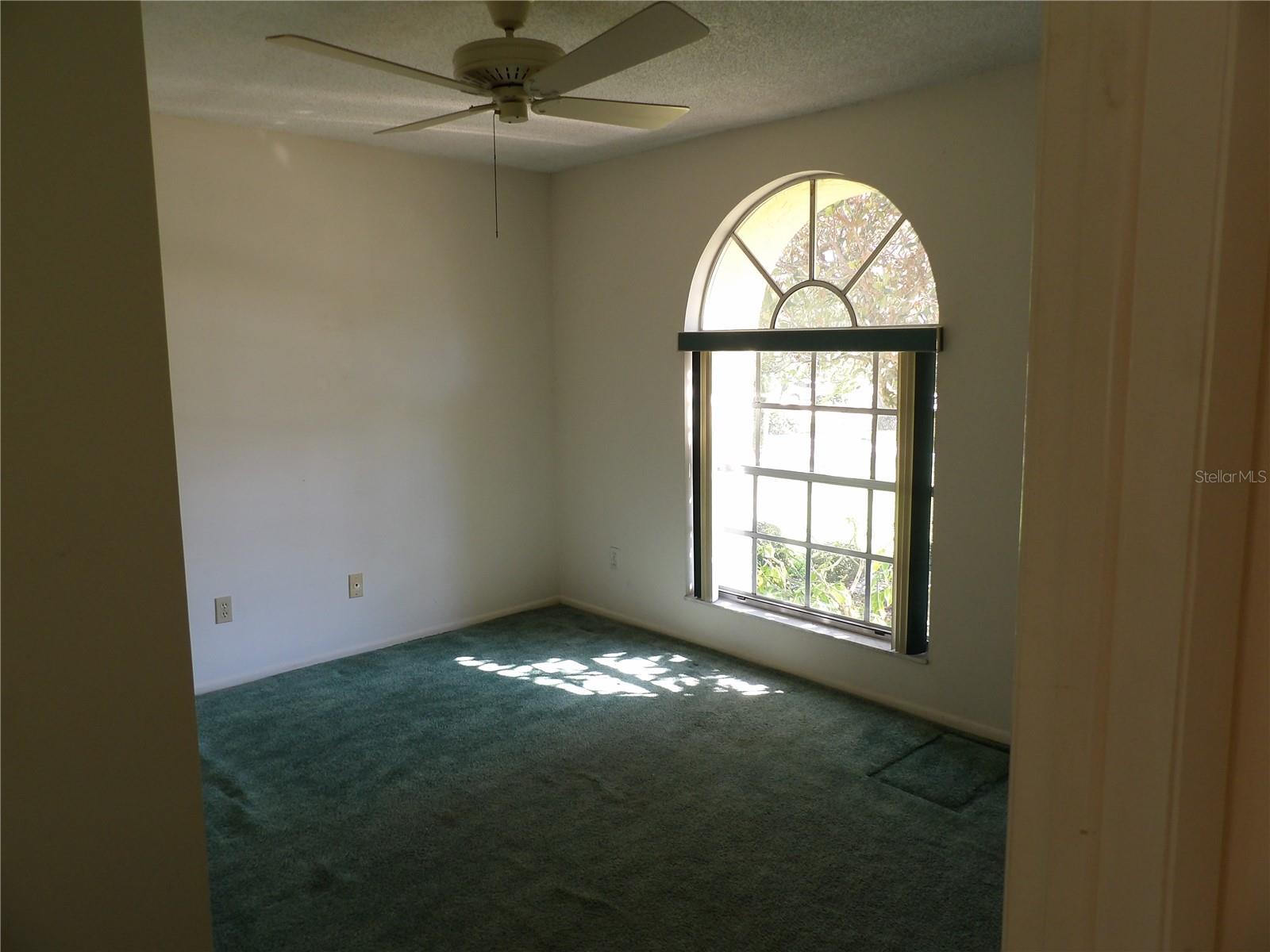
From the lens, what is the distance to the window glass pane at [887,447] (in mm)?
3982

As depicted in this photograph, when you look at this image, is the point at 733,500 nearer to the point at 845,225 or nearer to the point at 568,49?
the point at 845,225

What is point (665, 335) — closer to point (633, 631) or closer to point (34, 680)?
point (633, 631)

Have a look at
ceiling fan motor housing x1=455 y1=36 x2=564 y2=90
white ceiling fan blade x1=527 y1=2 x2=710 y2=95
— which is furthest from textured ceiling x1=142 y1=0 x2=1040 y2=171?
white ceiling fan blade x1=527 y1=2 x2=710 y2=95

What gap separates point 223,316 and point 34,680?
10.8 ft

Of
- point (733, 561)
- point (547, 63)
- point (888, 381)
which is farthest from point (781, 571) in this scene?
point (547, 63)

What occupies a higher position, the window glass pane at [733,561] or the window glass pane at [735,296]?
the window glass pane at [735,296]

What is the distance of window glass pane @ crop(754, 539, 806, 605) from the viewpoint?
14.7ft

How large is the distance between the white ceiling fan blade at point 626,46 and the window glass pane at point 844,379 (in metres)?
1.93

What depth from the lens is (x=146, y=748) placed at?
1.39 metres

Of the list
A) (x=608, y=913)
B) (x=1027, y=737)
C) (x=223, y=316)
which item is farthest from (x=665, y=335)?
(x=1027, y=737)

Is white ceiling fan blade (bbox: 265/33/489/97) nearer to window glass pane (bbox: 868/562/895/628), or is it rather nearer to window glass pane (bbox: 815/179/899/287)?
window glass pane (bbox: 815/179/899/287)

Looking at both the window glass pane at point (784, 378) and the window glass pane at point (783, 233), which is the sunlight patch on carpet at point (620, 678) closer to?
the window glass pane at point (784, 378)

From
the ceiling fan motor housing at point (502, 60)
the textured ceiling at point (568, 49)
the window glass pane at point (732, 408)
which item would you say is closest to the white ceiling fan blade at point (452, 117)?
the ceiling fan motor housing at point (502, 60)

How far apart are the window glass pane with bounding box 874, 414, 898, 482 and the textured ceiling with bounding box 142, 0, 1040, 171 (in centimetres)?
135
